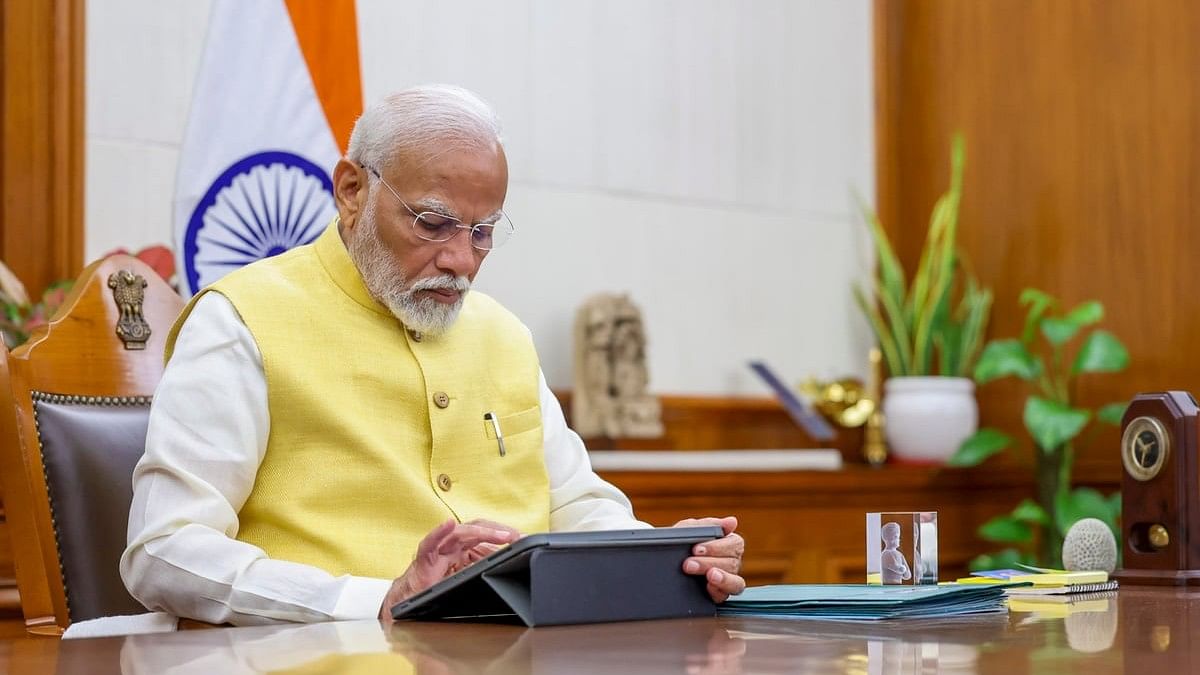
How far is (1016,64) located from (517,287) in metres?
2.11

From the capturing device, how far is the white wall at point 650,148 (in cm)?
405

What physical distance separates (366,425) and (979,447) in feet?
10.5

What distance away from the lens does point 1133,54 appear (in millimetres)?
5254

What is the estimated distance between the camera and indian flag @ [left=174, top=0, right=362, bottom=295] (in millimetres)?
3631

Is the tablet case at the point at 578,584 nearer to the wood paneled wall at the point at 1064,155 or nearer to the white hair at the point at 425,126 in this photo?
the white hair at the point at 425,126

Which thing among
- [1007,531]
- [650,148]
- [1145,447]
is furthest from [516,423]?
[1007,531]

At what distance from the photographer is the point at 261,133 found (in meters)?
3.76

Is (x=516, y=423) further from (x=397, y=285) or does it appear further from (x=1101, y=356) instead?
(x=1101, y=356)

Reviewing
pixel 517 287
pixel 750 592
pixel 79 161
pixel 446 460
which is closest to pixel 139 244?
pixel 79 161

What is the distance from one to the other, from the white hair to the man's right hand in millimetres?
737

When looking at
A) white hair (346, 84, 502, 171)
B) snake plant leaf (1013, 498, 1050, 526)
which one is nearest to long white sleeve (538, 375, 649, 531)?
white hair (346, 84, 502, 171)

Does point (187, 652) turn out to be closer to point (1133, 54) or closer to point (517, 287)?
point (517, 287)

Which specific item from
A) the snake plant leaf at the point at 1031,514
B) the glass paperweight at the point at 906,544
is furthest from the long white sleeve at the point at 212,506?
the snake plant leaf at the point at 1031,514

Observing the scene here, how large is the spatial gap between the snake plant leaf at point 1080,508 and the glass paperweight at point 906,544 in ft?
10.5
